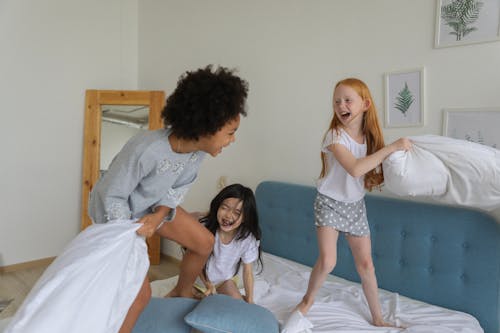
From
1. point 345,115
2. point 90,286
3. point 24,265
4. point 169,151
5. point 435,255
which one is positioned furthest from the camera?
Result: point 24,265

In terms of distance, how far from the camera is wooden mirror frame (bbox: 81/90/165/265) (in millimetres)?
3859

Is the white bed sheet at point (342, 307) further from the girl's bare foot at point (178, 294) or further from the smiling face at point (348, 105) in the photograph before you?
the smiling face at point (348, 105)

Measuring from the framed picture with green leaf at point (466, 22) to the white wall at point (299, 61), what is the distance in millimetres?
38

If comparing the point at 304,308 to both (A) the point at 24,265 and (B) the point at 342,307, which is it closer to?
(B) the point at 342,307

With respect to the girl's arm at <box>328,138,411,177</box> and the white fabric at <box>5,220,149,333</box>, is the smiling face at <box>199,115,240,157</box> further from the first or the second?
the girl's arm at <box>328,138,411,177</box>

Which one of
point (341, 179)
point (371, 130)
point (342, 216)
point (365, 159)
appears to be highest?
point (371, 130)

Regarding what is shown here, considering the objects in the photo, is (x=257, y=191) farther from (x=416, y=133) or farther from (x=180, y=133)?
(x=180, y=133)

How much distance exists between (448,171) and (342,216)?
19.3 inches

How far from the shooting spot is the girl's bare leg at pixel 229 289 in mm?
2039

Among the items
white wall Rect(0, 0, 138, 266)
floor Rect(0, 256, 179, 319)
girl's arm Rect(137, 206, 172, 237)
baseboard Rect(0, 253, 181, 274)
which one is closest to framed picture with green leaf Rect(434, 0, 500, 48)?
girl's arm Rect(137, 206, 172, 237)

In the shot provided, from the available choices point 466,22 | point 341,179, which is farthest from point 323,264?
point 466,22

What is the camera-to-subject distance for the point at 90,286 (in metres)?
1.30

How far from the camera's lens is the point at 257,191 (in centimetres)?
288

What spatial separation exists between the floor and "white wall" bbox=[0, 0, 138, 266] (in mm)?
178
